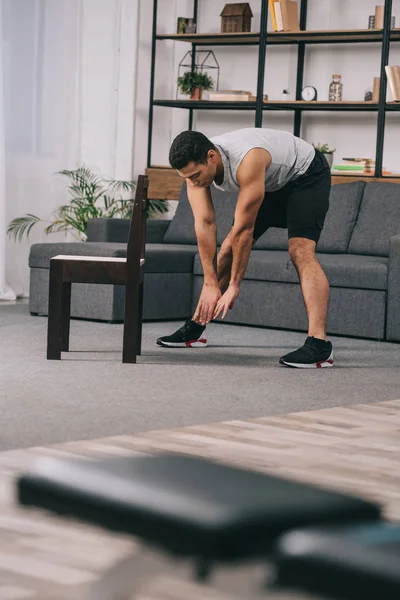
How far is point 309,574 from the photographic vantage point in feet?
3.68

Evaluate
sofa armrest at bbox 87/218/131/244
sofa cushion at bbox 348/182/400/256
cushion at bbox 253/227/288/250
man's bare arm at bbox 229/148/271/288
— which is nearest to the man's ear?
man's bare arm at bbox 229/148/271/288

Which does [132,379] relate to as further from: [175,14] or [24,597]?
[175,14]

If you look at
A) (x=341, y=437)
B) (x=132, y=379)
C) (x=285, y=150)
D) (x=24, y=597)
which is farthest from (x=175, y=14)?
(x=24, y=597)

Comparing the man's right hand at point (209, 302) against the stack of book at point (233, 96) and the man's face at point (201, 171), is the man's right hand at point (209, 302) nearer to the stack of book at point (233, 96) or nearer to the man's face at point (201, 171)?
the man's face at point (201, 171)

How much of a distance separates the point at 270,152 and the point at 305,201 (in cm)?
28

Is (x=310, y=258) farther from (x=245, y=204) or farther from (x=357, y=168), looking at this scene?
(x=357, y=168)

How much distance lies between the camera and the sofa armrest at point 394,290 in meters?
5.36

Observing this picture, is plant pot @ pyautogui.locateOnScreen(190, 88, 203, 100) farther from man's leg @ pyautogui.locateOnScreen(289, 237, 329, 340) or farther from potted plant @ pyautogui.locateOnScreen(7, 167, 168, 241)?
man's leg @ pyautogui.locateOnScreen(289, 237, 329, 340)

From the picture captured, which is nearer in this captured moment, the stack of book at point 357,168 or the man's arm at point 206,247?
the man's arm at point 206,247

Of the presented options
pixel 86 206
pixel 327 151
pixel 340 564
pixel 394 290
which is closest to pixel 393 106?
pixel 327 151

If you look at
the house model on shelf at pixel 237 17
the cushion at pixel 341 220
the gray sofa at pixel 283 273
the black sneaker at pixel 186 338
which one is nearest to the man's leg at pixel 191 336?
the black sneaker at pixel 186 338

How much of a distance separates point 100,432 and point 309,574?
1.89m

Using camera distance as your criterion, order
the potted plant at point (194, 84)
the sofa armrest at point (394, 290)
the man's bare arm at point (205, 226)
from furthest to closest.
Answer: the potted plant at point (194, 84)
the sofa armrest at point (394, 290)
the man's bare arm at point (205, 226)

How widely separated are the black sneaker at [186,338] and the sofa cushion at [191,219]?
1.34 m
